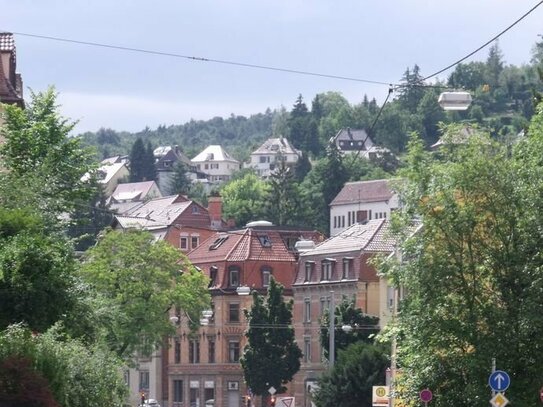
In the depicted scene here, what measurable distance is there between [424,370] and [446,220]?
145 inches

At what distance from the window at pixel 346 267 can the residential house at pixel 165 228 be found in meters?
11.1

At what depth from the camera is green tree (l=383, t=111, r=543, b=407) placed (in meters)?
45.4

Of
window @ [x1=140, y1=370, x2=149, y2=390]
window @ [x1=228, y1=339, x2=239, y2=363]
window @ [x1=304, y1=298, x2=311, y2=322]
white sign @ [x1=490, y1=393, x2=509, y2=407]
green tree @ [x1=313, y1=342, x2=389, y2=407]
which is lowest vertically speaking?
white sign @ [x1=490, y1=393, x2=509, y2=407]

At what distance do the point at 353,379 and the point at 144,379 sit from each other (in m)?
46.9

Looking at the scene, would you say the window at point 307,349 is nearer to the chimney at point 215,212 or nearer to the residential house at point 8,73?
the chimney at point 215,212

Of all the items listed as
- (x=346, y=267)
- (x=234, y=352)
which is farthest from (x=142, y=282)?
(x=234, y=352)

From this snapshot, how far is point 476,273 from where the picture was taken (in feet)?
151

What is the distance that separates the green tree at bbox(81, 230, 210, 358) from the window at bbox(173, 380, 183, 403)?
34906mm

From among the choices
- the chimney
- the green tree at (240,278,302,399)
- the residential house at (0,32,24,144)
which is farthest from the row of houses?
the residential house at (0,32,24,144)

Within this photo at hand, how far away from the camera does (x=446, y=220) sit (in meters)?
46.0

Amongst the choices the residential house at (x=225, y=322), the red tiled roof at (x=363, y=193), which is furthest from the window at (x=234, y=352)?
the red tiled roof at (x=363, y=193)

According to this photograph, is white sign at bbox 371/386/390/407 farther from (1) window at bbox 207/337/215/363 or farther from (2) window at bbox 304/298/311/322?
(1) window at bbox 207/337/215/363

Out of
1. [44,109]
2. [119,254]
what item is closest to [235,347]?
[119,254]

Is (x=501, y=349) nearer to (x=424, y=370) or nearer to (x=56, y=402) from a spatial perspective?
(x=424, y=370)
